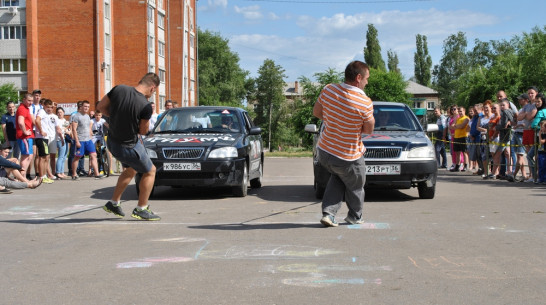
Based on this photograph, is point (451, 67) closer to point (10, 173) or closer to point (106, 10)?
point (106, 10)

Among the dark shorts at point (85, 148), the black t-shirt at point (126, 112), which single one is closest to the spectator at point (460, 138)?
the dark shorts at point (85, 148)

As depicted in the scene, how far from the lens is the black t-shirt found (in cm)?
761

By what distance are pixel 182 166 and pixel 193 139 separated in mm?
712

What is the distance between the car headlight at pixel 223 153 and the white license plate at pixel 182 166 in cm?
28

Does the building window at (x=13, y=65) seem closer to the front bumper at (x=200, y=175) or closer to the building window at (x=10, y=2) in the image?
the building window at (x=10, y=2)

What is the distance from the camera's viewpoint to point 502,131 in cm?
1548

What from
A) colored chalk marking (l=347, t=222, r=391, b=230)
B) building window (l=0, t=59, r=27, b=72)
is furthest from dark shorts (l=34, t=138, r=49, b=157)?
building window (l=0, t=59, r=27, b=72)

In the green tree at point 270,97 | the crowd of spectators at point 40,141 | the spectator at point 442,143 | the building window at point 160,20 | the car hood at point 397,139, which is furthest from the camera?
the green tree at point 270,97

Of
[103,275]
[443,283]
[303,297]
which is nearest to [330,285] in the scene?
[303,297]

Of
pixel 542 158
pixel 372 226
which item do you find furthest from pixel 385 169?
pixel 542 158

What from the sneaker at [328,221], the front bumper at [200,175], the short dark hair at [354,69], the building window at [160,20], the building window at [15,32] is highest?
the building window at [160,20]

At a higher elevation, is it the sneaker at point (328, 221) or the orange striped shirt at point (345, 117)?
the orange striped shirt at point (345, 117)

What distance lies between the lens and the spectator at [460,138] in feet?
62.5

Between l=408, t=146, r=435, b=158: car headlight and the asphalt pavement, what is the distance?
31.5 inches
